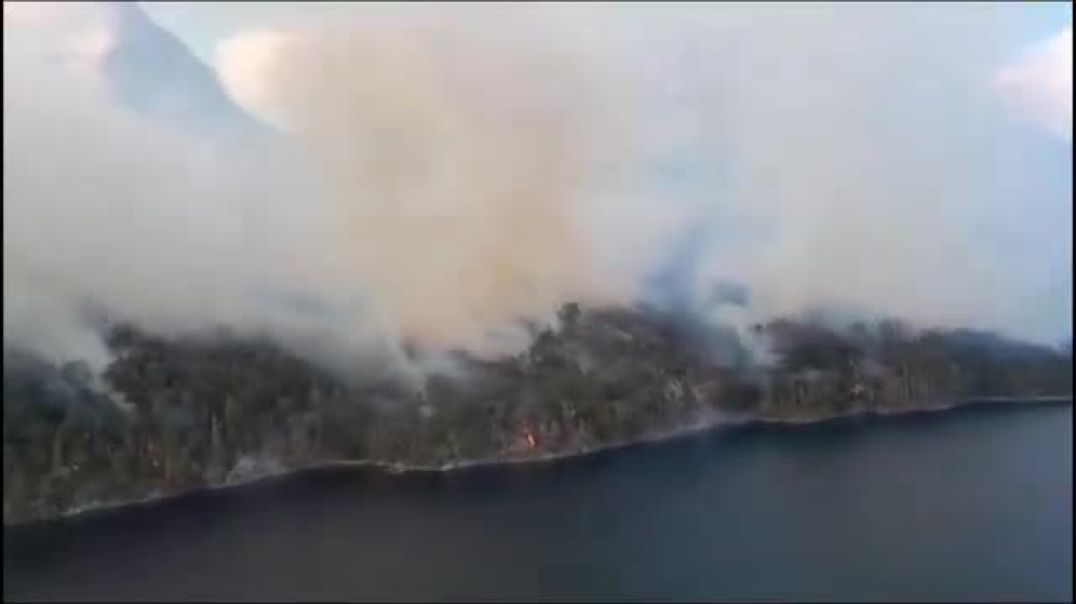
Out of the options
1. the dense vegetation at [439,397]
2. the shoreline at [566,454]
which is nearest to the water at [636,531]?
the shoreline at [566,454]

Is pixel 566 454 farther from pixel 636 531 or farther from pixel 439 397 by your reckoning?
pixel 636 531

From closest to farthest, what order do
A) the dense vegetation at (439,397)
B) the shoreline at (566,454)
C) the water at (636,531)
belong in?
the water at (636,531) < the dense vegetation at (439,397) < the shoreline at (566,454)

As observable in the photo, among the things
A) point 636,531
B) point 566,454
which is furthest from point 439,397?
point 636,531

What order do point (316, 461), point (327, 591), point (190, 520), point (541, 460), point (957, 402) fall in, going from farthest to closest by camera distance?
1. point (957, 402)
2. point (541, 460)
3. point (316, 461)
4. point (190, 520)
5. point (327, 591)

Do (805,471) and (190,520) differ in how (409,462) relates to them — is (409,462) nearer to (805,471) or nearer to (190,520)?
(190,520)

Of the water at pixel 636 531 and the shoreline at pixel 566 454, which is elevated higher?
the shoreline at pixel 566 454

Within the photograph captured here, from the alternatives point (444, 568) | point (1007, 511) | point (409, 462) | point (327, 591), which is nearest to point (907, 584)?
point (1007, 511)

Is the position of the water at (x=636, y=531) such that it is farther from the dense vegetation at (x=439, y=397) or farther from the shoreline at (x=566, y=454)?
the dense vegetation at (x=439, y=397)

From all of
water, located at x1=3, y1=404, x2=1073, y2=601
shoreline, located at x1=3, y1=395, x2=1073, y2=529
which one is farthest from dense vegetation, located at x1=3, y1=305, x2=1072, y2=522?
water, located at x1=3, y1=404, x2=1073, y2=601
